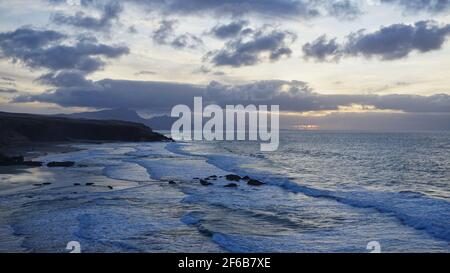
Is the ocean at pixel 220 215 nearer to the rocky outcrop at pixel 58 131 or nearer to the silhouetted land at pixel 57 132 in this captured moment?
the silhouetted land at pixel 57 132

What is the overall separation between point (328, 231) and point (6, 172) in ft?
105

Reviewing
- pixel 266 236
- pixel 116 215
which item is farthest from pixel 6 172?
pixel 266 236

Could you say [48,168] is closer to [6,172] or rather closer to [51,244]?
[6,172]

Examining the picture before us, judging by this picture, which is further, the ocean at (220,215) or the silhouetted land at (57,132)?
the silhouetted land at (57,132)
